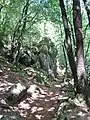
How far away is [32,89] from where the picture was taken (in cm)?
1250

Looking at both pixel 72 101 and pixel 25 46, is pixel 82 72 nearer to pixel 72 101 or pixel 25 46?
pixel 72 101

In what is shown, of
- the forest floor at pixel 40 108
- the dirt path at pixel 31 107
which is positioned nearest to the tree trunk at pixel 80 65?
the forest floor at pixel 40 108

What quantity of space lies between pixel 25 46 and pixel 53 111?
15.4 metres

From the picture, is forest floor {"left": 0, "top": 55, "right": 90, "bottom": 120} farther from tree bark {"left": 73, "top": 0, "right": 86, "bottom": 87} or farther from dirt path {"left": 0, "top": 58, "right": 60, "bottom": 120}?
tree bark {"left": 73, "top": 0, "right": 86, "bottom": 87}

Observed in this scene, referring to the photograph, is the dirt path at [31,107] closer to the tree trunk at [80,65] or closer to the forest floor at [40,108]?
the forest floor at [40,108]

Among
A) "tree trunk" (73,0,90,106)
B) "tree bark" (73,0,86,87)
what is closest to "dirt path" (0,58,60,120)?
"tree trunk" (73,0,90,106)

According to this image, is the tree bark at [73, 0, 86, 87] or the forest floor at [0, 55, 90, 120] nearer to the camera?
the forest floor at [0, 55, 90, 120]

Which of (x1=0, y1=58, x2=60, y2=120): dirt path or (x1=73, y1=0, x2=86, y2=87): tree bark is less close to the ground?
(x1=73, y1=0, x2=86, y2=87): tree bark

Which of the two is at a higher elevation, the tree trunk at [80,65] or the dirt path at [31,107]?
the tree trunk at [80,65]

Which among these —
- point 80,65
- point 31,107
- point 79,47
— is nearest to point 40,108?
point 31,107

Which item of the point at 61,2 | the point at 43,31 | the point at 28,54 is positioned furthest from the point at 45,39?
the point at 61,2

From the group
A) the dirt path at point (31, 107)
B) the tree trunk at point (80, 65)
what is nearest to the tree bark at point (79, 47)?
the tree trunk at point (80, 65)

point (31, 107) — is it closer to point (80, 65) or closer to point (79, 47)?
point (80, 65)

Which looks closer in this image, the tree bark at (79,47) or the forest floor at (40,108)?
the forest floor at (40,108)
